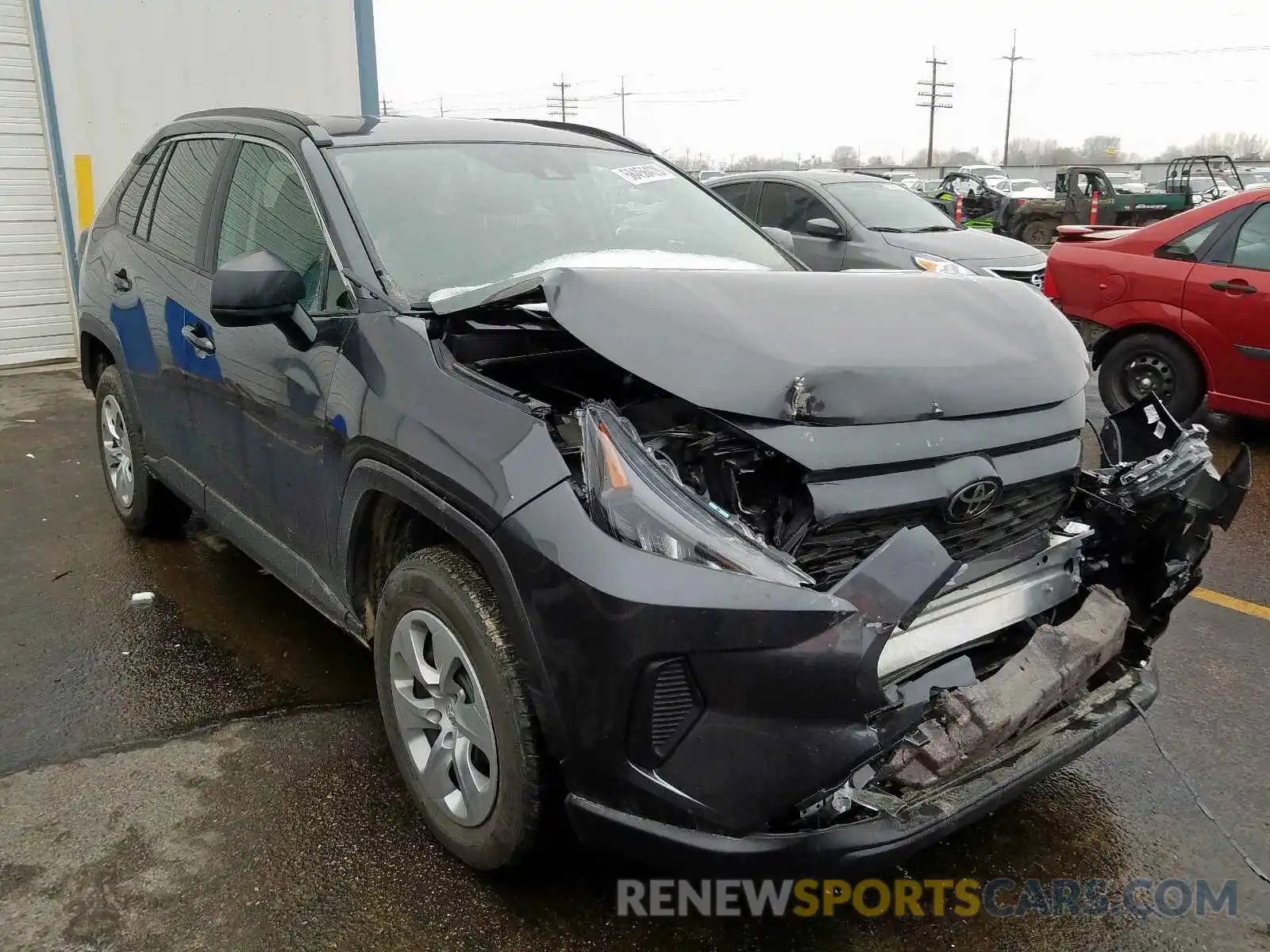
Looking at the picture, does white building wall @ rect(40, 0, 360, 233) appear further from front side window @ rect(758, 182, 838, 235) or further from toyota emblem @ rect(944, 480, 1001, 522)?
toyota emblem @ rect(944, 480, 1001, 522)

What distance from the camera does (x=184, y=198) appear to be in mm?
3797

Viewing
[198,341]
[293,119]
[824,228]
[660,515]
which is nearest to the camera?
[660,515]

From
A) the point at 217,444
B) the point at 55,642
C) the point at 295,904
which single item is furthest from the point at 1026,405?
the point at 55,642

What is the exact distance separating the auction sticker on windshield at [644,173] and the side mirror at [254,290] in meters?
1.44

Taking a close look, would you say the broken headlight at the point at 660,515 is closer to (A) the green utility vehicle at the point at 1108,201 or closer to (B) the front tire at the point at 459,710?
(B) the front tire at the point at 459,710

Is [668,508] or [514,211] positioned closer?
[668,508]

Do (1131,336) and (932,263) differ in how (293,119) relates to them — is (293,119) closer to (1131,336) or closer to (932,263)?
(1131,336)

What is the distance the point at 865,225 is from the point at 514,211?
22.4ft

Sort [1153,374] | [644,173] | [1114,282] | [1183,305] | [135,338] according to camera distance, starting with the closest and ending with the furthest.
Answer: [644,173]
[135,338]
[1183,305]
[1153,374]
[1114,282]

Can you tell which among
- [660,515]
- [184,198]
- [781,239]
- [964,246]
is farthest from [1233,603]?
[964,246]

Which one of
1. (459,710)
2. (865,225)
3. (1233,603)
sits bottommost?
(1233,603)

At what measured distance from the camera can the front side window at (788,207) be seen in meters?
9.55

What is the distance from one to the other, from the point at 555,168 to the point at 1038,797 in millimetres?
2570

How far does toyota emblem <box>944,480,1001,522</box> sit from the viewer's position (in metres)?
2.21
